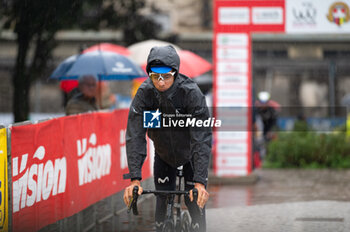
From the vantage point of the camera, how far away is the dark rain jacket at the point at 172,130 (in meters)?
5.04

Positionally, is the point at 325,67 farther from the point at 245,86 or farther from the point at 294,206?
the point at 294,206

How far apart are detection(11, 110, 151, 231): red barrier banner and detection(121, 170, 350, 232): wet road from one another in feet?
2.67

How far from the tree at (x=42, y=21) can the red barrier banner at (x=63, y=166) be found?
12.7 ft

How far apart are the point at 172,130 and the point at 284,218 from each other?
4.22 meters

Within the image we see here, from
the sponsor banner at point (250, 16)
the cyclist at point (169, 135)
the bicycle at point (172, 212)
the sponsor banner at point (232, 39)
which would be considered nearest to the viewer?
the bicycle at point (172, 212)

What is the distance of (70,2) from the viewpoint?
42.8 ft

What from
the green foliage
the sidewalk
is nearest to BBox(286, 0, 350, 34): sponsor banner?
the sidewalk

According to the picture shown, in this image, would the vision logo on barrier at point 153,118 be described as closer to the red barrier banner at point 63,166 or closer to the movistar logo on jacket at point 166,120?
the movistar logo on jacket at point 166,120

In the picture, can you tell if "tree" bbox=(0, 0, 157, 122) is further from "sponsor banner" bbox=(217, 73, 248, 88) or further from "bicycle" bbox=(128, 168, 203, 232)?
"bicycle" bbox=(128, 168, 203, 232)

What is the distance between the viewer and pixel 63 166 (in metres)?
7.48

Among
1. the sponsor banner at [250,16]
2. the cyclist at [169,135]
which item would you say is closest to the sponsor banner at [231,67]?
the sponsor banner at [250,16]

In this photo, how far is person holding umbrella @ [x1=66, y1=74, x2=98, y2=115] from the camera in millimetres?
10430

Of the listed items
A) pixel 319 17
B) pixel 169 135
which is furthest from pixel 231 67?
pixel 169 135

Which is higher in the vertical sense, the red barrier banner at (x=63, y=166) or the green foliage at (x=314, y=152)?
the red barrier banner at (x=63, y=166)
